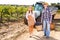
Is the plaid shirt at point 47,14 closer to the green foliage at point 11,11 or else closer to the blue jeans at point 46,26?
the blue jeans at point 46,26

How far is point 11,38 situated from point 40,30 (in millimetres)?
1955

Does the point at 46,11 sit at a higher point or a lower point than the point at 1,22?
higher

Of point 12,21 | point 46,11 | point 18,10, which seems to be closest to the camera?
point 46,11

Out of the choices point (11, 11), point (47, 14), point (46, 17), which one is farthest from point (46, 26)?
point (11, 11)

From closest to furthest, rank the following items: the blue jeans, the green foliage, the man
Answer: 1. the man
2. the blue jeans
3. the green foliage

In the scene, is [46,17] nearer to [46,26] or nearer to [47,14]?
[47,14]

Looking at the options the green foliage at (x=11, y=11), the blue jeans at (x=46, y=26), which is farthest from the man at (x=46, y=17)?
the green foliage at (x=11, y=11)

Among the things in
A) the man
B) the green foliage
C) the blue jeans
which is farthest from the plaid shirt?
the green foliage

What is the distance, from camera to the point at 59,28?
38.0 ft

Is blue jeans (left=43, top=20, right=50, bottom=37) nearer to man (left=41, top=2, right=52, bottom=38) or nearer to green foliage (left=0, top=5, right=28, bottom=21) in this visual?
man (left=41, top=2, right=52, bottom=38)

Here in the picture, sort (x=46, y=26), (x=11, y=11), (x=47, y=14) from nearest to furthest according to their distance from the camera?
(x=47, y=14)
(x=46, y=26)
(x=11, y=11)

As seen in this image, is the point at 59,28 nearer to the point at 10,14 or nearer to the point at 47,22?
the point at 47,22

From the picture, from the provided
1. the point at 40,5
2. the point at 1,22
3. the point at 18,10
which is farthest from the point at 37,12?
the point at 18,10

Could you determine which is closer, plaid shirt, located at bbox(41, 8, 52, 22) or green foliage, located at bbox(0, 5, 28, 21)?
plaid shirt, located at bbox(41, 8, 52, 22)
